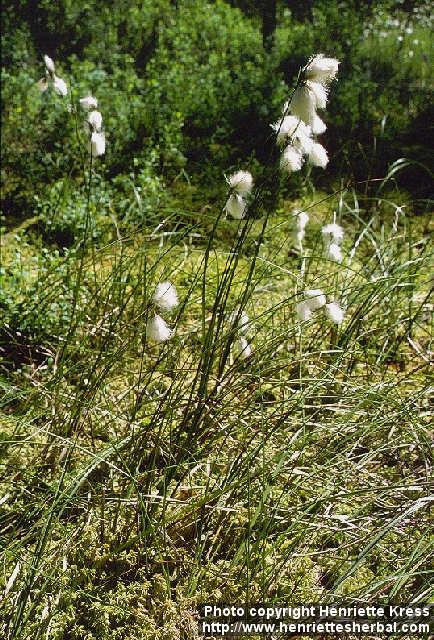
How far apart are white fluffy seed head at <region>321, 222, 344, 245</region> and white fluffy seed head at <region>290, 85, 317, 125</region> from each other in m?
0.74

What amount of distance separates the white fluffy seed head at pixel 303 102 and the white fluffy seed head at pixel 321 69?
1.1 inches

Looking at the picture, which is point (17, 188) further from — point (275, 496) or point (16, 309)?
point (275, 496)

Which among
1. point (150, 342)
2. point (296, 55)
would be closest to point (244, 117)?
point (296, 55)

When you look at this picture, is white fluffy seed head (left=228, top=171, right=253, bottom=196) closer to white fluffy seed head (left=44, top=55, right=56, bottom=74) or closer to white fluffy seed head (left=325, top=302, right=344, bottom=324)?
white fluffy seed head (left=325, top=302, right=344, bottom=324)

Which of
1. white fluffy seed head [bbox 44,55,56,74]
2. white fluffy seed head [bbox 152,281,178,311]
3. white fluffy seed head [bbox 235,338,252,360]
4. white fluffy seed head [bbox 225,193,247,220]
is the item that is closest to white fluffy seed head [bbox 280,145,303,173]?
white fluffy seed head [bbox 225,193,247,220]

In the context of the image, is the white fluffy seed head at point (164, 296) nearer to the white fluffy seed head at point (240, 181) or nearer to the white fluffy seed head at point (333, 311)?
the white fluffy seed head at point (240, 181)

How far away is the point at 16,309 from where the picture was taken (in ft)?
7.13

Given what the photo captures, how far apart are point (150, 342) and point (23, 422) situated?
28.8 inches

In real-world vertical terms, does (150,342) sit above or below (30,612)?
above

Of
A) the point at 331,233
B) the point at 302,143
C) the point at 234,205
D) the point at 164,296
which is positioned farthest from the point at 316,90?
the point at 331,233

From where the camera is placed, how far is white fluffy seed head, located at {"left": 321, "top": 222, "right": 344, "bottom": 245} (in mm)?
2066

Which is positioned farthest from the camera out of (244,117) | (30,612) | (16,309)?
(244,117)

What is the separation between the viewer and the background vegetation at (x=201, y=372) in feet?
4.93

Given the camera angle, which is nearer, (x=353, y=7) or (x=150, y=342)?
(x=150, y=342)
